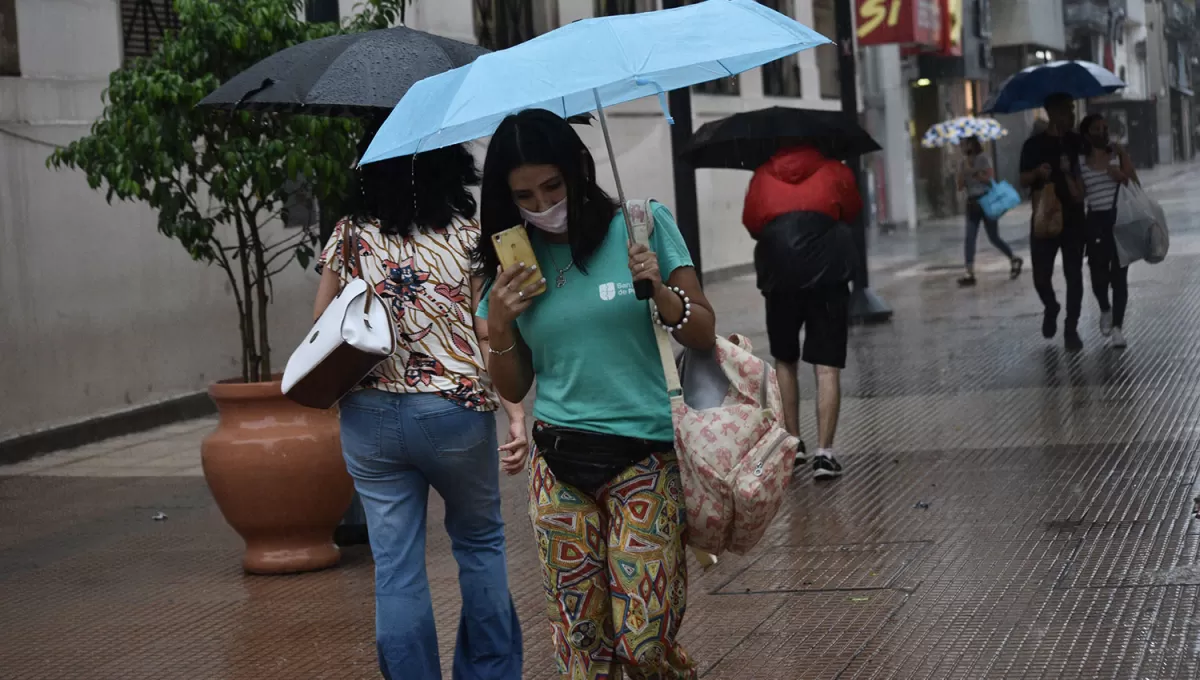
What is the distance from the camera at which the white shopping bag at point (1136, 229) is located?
12539mm

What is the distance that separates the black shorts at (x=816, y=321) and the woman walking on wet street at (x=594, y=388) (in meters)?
4.42

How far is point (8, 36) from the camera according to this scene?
11.1 metres

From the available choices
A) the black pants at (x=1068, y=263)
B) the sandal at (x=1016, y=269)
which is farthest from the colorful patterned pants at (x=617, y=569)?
the sandal at (x=1016, y=269)

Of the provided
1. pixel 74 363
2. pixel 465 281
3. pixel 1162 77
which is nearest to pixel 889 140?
pixel 74 363

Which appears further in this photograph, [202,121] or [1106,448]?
[1106,448]

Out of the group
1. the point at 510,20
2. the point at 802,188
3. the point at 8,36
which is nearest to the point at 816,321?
the point at 802,188

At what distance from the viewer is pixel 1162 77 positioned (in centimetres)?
7925

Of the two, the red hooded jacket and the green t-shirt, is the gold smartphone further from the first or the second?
the red hooded jacket

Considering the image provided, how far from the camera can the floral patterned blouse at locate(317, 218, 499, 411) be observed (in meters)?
4.50

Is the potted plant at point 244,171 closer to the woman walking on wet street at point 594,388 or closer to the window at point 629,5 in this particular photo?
the woman walking on wet street at point 594,388

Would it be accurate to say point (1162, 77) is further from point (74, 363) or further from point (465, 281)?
point (465, 281)

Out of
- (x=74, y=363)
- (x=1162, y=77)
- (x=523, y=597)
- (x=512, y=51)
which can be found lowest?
(x=523, y=597)

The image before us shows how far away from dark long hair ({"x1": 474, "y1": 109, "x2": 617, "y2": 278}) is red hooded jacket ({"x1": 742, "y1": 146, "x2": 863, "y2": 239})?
4.31 metres

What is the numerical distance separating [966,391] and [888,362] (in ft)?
6.61
